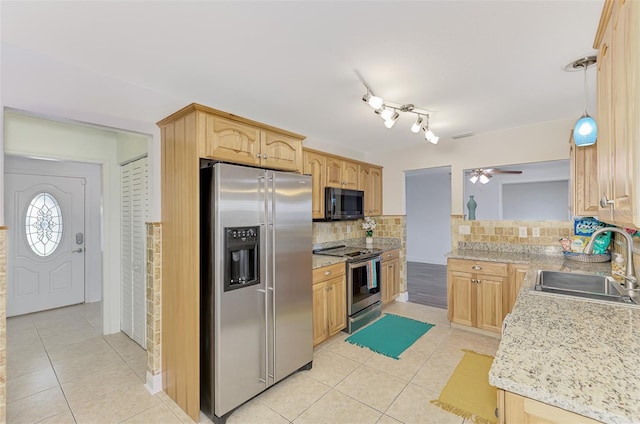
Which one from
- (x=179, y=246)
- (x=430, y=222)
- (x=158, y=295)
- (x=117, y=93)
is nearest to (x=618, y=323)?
(x=179, y=246)

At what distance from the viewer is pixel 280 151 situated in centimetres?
250

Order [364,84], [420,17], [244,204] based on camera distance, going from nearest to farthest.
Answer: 1. [420,17]
2. [244,204]
3. [364,84]

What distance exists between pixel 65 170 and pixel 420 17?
534cm

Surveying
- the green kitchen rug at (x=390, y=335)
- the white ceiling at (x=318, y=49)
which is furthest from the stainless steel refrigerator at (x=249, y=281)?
the green kitchen rug at (x=390, y=335)

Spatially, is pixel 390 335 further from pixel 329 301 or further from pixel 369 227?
pixel 369 227

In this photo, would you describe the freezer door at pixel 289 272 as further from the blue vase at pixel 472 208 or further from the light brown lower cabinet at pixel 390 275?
the blue vase at pixel 472 208

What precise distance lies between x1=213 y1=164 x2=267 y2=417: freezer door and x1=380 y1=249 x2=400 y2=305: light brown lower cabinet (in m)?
2.20

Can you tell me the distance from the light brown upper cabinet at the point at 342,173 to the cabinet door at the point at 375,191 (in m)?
Answer: 0.41

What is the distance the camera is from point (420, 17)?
4.93 ft

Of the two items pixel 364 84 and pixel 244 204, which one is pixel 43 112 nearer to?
pixel 244 204

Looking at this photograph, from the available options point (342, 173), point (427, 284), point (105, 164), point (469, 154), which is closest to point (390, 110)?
point (342, 173)

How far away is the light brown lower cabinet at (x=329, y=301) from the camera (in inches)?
115

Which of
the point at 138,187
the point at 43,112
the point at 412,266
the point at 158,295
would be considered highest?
the point at 43,112

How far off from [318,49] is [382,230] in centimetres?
338
